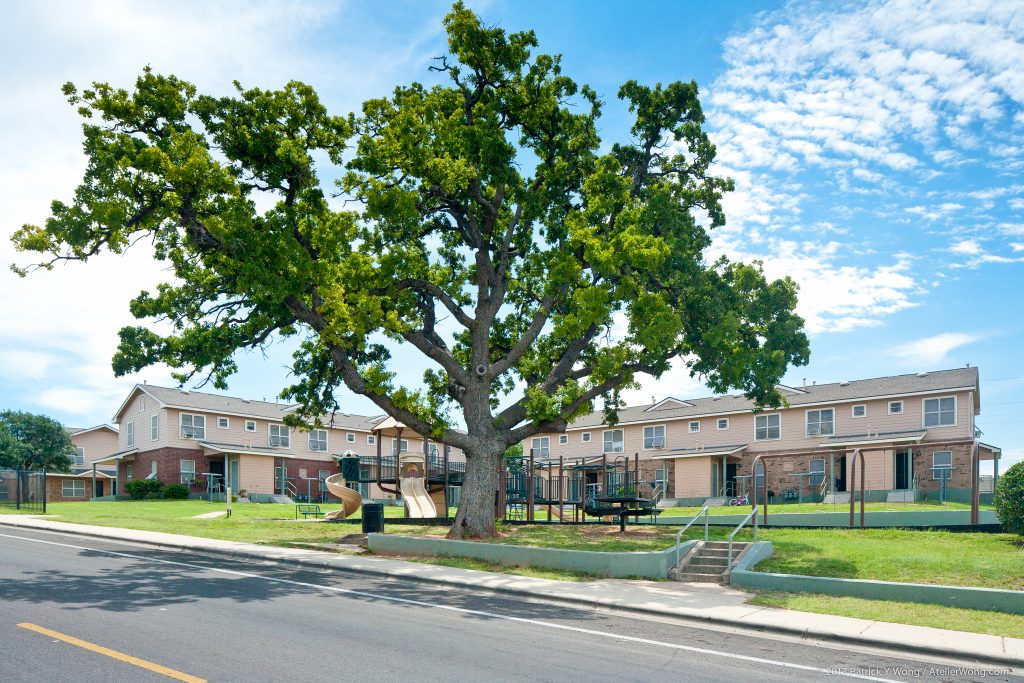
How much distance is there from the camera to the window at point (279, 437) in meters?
58.3

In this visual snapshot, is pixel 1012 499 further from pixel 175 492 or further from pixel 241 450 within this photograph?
pixel 241 450

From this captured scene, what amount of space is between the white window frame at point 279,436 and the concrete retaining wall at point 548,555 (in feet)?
130

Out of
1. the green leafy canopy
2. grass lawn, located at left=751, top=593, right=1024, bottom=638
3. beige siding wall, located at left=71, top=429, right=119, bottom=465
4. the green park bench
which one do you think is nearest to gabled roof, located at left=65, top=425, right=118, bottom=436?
beige siding wall, located at left=71, top=429, right=119, bottom=465

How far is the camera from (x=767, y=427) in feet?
155

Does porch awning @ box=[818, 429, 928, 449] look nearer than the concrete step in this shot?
No

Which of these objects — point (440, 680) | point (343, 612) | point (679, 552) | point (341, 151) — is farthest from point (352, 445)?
point (440, 680)

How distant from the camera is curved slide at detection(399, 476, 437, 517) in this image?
96.6ft

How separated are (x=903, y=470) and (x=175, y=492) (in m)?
40.9

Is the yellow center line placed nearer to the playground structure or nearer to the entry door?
the playground structure

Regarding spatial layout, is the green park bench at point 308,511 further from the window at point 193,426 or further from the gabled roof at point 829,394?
the window at point 193,426

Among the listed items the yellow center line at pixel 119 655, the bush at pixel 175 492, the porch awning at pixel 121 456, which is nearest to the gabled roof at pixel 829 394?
the bush at pixel 175 492

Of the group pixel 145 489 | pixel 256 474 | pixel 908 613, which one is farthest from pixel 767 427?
pixel 145 489

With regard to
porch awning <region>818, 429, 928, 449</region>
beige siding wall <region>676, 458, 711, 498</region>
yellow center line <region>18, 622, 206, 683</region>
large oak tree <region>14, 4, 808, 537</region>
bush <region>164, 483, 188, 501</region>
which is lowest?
bush <region>164, 483, 188, 501</region>

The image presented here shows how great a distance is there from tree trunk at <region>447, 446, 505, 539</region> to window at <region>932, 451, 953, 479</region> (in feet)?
83.9
